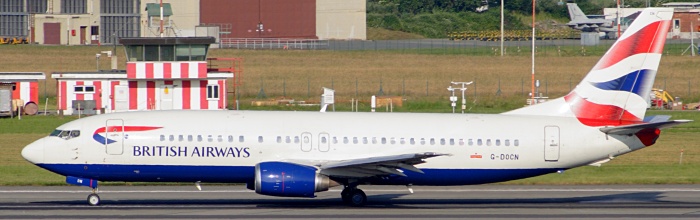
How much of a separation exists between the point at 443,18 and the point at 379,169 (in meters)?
142

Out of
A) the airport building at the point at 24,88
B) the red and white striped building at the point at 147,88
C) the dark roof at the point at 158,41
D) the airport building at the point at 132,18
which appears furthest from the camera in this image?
the airport building at the point at 132,18

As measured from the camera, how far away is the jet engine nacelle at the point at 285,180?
29.2m

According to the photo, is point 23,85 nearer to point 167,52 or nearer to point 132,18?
point 167,52

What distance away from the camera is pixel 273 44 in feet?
443

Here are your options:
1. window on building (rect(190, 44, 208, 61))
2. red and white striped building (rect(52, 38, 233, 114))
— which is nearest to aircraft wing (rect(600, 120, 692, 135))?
window on building (rect(190, 44, 208, 61))

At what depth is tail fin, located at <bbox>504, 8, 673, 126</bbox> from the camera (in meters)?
31.9

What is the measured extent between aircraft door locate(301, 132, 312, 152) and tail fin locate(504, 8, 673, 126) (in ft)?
25.8

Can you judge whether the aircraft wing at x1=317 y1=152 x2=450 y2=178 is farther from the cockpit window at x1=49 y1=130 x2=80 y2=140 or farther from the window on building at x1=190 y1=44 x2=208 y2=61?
the window on building at x1=190 y1=44 x2=208 y2=61

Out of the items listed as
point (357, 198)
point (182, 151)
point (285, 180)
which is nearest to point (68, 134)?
point (182, 151)

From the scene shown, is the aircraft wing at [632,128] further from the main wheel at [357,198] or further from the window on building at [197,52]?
the window on building at [197,52]

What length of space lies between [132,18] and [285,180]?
108m

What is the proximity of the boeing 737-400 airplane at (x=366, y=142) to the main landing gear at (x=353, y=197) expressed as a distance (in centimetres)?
3

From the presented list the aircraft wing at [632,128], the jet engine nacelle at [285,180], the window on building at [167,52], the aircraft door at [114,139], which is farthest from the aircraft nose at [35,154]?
the window on building at [167,52]
